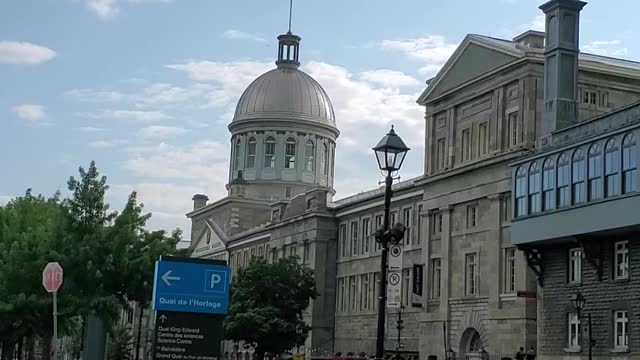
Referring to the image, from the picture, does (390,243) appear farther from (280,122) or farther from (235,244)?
(280,122)

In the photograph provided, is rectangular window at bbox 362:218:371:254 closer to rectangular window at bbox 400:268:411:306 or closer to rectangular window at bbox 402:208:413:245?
rectangular window at bbox 402:208:413:245

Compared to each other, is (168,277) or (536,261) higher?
(536,261)

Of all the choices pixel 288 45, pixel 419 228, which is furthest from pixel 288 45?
pixel 419 228

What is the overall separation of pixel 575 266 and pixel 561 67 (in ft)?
29.7

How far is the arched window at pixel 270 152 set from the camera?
108625 millimetres

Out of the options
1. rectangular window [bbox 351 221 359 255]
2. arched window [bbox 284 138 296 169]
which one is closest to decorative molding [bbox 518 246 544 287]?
rectangular window [bbox 351 221 359 255]

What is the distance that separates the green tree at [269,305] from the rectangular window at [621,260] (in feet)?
85.7

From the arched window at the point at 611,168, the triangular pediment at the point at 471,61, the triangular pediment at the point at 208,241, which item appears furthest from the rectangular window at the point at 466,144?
the triangular pediment at the point at 208,241

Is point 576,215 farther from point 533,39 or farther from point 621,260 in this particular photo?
point 533,39

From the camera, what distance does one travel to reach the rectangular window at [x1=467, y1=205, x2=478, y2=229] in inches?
2159

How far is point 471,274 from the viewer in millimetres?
54938

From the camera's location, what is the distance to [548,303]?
45812mm

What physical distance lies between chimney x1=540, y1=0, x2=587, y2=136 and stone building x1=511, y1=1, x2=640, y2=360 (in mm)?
44

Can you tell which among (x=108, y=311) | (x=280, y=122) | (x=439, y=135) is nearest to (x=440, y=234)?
(x=439, y=135)
